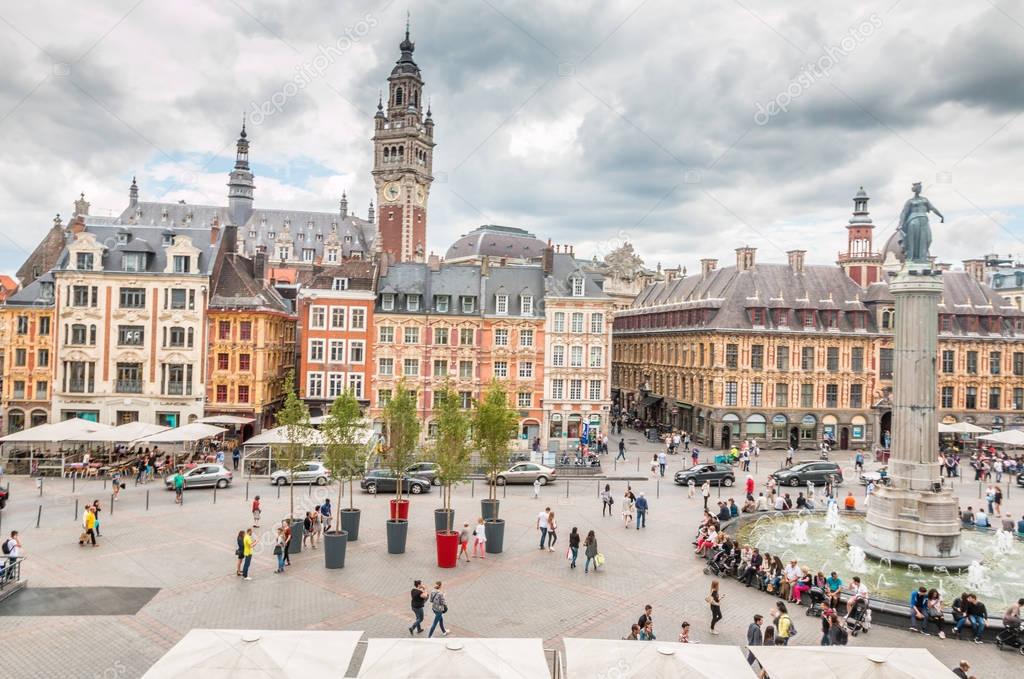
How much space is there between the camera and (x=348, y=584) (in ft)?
74.7

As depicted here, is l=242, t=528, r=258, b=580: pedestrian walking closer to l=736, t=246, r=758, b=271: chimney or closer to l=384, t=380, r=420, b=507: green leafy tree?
l=384, t=380, r=420, b=507: green leafy tree

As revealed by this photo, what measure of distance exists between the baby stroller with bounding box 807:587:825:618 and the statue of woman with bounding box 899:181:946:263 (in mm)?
13786

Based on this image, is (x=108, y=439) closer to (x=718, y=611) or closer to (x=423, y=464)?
(x=423, y=464)

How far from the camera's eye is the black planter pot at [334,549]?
954 inches

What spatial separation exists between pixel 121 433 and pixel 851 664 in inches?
1582

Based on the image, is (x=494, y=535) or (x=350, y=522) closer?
(x=494, y=535)

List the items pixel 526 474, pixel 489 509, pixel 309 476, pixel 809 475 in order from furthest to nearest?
pixel 809 475 < pixel 526 474 < pixel 309 476 < pixel 489 509

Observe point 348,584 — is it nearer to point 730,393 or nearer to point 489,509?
point 489,509

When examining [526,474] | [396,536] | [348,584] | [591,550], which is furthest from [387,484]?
[591,550]

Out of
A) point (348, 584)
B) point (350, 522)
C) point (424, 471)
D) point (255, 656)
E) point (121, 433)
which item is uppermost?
point (121, 433)

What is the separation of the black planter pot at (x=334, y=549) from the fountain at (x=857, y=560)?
17860 millimetres

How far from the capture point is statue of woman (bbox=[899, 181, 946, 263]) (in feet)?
90.4

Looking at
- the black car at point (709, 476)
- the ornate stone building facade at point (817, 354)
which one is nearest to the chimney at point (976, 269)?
the ornate stone building facade at point (817, 354)

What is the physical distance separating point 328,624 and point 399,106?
10417 cm
